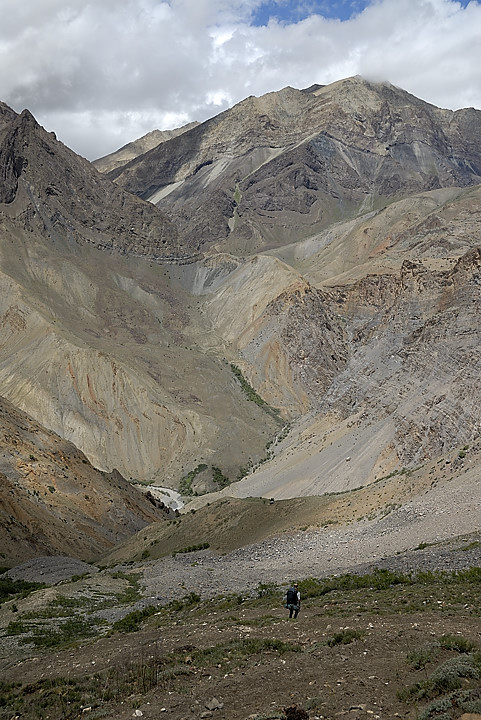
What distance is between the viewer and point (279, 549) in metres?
31.4

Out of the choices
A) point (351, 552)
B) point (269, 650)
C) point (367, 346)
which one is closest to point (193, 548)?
point (351, 552)

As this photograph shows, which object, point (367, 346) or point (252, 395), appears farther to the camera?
point (252, 395)

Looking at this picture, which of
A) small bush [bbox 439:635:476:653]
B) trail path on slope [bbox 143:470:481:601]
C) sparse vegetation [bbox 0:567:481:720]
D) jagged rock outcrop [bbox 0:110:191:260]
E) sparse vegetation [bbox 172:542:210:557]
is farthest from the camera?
jagged rock outcrop [bbox 0:110:191:260]

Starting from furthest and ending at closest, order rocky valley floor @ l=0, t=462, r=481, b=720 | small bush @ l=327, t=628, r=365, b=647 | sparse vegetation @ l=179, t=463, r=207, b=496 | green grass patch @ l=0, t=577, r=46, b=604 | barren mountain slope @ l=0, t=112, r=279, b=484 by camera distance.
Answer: barren mountain slope @ l=0, t=112, r=279, b=484 → sparse vegetation @ l=179, t=463, r=207, b=496 → green grass patch @ l=0, t=577, r=46, b=604 → small bush @ l=327, t=628, r=365, b=647 → rocky valley floor @ l=0, t=462, r=481, b=720

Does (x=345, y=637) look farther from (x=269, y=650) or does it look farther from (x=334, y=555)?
(x=334, y=555)

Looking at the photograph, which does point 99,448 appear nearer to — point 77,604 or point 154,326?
point 154,326

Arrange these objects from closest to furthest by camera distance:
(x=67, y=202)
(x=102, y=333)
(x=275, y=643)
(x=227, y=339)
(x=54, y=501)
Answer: (x=275, y=643) → (x=54, y=501) → (x=102, y=333) → (x=227, y=339) → (x=67, y=202)

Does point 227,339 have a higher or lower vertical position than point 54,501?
higher

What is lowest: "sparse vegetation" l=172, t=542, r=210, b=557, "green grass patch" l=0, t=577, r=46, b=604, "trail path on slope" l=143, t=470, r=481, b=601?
"trail path on slope" l=143, t=470, r=481, b=601

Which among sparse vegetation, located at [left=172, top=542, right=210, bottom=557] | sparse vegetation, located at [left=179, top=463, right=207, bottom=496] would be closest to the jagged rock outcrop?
sparse vegetation, located at [left=179, top=463, right=207, bottom=496]

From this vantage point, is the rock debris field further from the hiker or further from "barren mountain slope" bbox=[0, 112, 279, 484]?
"barren mountain slope" bbox=[0, 112, 279, 484]

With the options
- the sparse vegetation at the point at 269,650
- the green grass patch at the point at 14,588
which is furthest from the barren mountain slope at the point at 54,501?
the sparse vegetation at the point at 269,650

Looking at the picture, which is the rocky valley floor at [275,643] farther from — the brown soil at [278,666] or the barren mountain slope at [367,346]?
the barren mountain slope at [367,346]

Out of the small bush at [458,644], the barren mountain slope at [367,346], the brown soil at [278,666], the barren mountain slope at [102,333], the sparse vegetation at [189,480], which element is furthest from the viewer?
the barren mountain slope at [102,333]
